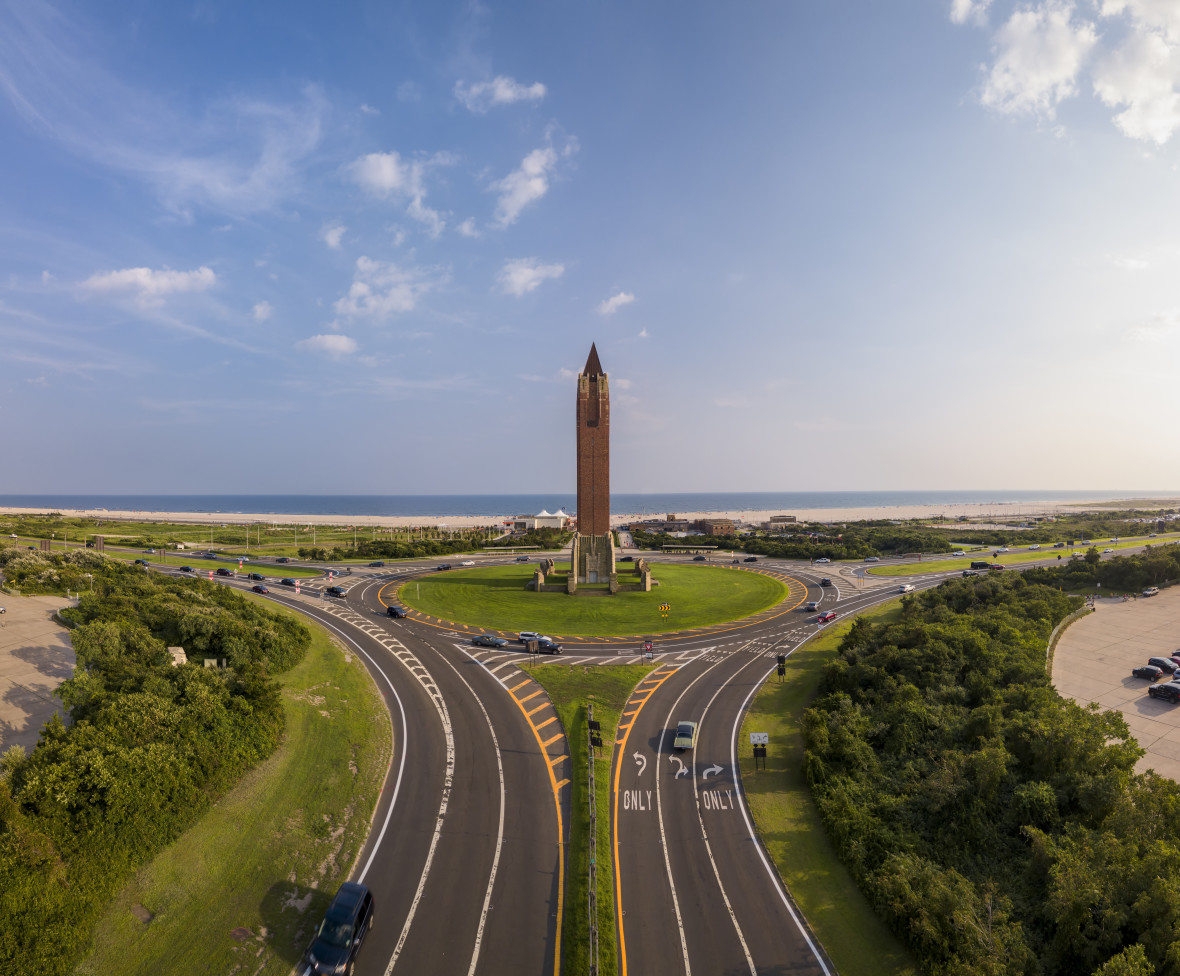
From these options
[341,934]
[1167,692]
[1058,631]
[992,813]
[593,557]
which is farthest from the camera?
[593,557]

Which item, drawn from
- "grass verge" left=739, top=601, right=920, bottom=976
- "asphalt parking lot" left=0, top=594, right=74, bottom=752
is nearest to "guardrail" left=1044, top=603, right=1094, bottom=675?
"grass verge" left=739, top=601, right=920, bottom=976

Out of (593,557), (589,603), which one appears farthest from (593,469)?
(589,603)

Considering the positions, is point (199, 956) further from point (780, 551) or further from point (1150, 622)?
point (780, 551)

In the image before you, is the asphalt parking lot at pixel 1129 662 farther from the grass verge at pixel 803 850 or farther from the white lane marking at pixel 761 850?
the white lane marking at pixel 761 850

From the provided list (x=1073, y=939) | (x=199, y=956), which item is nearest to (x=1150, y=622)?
(x=1073, y=939)

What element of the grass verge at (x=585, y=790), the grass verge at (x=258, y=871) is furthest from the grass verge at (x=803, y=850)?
the grass verge at (x=258, y=871)

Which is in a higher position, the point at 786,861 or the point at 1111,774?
the point at 1111,774

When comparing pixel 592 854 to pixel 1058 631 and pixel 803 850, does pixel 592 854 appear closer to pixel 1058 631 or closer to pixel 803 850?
pixel 803 850
